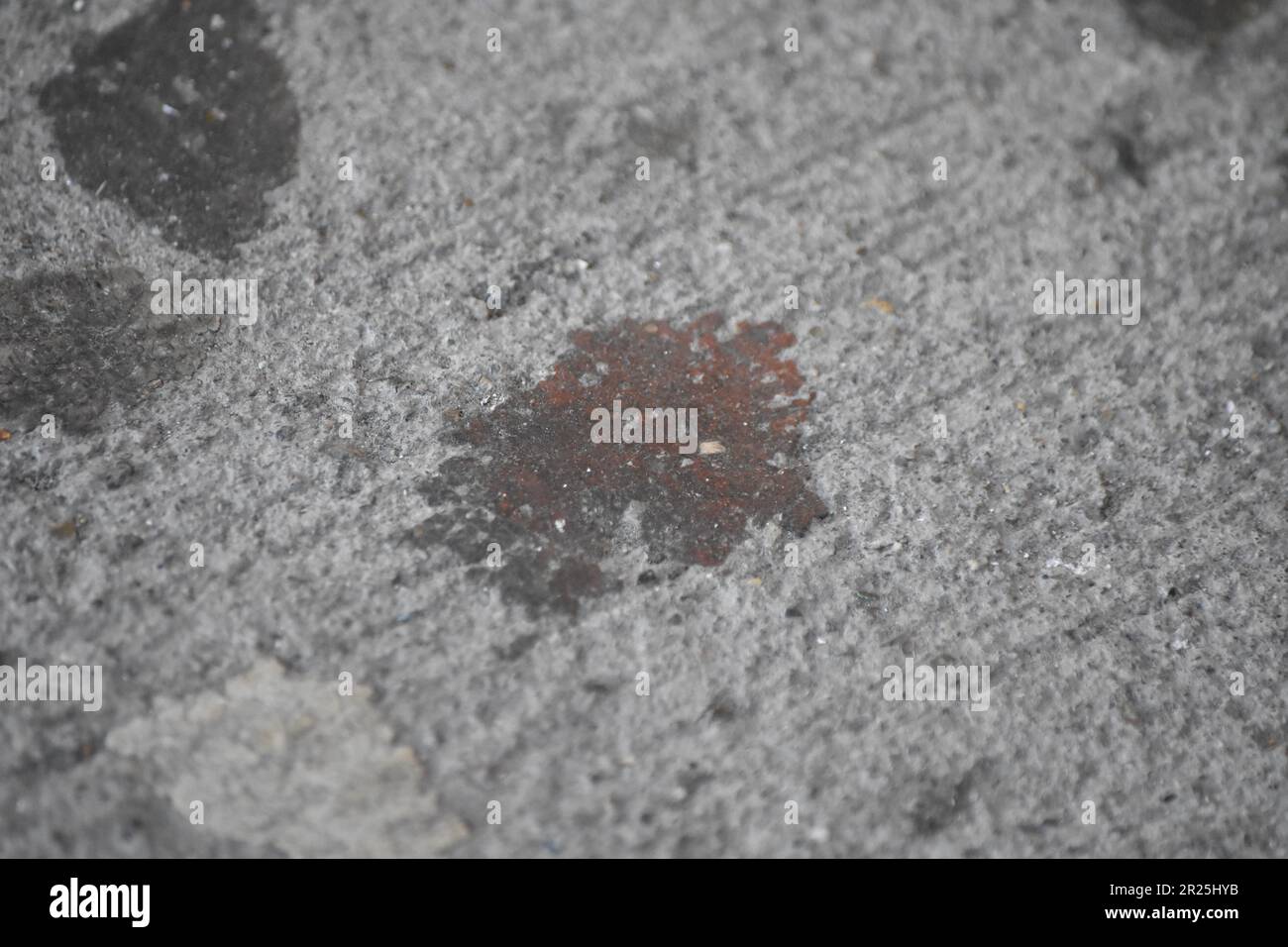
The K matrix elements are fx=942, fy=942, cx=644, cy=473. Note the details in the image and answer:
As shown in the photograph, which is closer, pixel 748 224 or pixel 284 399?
pixel 284 399

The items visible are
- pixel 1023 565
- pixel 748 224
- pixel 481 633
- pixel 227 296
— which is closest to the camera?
pixel 481 633

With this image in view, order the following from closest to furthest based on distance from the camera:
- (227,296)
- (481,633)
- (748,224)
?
(481,633), (227,296), (748,224)

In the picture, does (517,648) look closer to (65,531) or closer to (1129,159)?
(65,531)

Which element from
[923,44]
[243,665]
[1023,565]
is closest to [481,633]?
[243,665]

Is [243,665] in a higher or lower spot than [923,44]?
lower
